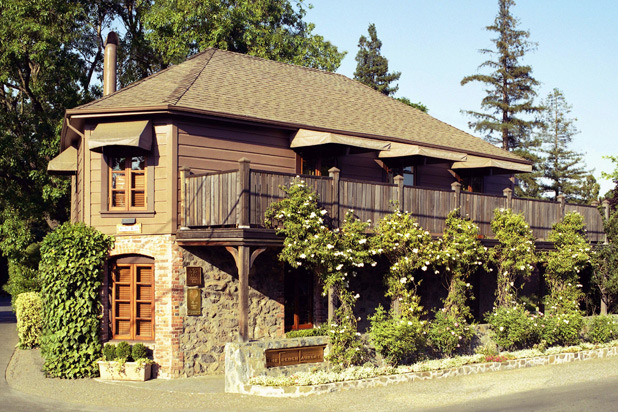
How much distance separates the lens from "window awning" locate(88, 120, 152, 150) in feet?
56.9

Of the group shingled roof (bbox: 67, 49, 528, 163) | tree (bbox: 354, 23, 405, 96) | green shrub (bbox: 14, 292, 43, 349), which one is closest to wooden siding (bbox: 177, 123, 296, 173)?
shingled roof (bbox: 67, 49, 528, 163)

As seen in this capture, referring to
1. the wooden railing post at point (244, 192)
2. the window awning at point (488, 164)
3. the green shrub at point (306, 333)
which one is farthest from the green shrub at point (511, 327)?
the wooden railing post at point (244, 192)

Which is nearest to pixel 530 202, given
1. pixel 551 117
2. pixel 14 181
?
pixel 14 181

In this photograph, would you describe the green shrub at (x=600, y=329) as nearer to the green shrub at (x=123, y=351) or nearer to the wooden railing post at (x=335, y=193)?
the wooden railing post at (x=335, y=193)

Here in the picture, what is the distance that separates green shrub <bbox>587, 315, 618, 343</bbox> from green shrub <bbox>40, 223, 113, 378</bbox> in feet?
45.4

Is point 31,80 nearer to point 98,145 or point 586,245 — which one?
point 98,145

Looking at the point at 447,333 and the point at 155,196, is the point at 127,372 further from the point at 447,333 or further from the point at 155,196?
the point at 447,333

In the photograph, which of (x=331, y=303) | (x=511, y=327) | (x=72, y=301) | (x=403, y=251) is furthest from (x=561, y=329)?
(x=72, y=301)

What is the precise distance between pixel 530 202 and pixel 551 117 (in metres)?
35.0

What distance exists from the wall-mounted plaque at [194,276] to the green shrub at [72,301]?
2.26 metres

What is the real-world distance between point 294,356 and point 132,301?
4919mm

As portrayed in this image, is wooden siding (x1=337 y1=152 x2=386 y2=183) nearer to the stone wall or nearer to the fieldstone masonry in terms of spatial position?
the stone wall

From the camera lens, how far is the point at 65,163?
23.7 metres

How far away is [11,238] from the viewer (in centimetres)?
2873
